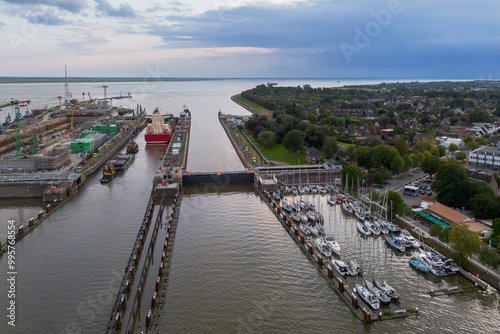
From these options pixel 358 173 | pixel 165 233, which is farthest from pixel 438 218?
pixel 165 233

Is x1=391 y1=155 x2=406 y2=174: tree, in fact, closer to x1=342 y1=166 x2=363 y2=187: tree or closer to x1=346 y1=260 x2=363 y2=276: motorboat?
x1=342 y1=166 x2=363 y2=187: tree

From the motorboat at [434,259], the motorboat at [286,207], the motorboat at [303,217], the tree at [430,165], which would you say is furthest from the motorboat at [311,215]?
the tree at [430,165]

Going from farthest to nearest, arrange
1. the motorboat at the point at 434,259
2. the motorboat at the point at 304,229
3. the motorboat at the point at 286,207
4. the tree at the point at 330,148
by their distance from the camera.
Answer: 1. the tree at the point at 330,148
2. the motorboat at the point at 286,207
3. the motorboat at the point at 304,229
4. the motorboat at the point at 434,259

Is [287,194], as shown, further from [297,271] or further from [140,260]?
[140,260]

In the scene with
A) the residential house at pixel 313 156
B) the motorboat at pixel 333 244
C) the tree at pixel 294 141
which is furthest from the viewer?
the tree at pixel 294 141

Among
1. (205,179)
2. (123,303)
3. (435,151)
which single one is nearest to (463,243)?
(123,303)

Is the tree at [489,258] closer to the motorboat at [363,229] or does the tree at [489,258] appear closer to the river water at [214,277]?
the river water at [214,277]
